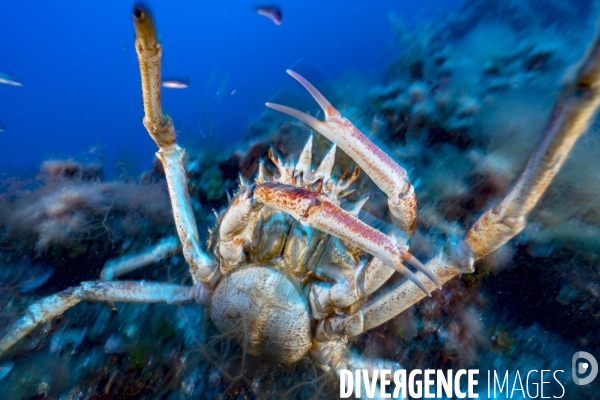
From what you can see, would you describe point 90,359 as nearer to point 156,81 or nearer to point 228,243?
point 228,243

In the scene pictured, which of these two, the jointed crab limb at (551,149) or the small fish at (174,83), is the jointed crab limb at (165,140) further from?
the small fish at (174,83)

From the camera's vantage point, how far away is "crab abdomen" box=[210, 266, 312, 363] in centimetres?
265

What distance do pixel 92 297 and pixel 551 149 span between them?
366 centimetres

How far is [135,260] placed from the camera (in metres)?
3.85

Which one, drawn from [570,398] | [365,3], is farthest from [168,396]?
[365,3]

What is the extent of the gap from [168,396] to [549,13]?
6.90 m

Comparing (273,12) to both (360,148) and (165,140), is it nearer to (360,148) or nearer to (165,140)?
(165,140)

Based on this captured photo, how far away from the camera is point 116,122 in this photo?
4116 cm

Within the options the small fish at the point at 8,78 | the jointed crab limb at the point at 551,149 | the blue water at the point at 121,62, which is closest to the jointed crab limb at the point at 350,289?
the jointed crab limb at the point at 551,149

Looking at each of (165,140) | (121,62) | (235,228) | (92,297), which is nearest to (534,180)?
(235,228)

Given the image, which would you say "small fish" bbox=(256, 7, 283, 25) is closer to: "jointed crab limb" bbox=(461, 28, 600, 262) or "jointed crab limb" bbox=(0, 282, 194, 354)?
"jointed crab limb" bbox=(0, 282, 194, 354)

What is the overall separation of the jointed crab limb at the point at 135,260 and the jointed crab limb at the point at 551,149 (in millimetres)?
3454

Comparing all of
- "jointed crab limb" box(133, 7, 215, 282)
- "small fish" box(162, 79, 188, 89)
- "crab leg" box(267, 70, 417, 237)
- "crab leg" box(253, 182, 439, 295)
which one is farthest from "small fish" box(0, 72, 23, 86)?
"crab leg" box(253, 182, 439, 295)

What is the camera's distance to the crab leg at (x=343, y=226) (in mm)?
1785
